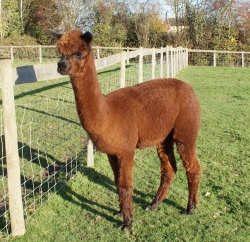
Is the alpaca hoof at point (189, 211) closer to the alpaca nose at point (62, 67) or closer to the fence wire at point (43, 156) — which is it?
the fence wire at point (43, 156)

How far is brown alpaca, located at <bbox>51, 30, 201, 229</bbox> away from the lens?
2.70 m

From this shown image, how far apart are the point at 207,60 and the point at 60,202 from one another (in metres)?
21.9

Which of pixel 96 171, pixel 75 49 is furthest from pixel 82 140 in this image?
pixel 75 49

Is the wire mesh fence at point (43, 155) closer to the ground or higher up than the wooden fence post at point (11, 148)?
closer to the ground

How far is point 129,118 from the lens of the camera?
10.7 feet

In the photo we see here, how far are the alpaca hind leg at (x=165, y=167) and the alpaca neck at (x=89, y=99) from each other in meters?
1.13

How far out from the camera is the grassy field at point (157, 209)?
130 inches

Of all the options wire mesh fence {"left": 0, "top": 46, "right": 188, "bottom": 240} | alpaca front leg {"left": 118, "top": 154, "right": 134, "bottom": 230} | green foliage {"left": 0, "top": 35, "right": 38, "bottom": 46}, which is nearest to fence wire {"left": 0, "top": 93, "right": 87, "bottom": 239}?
wire mesh fence {"left": 0, "top": 46, "right": 188, "bottom": 240}

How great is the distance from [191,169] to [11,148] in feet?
6.14

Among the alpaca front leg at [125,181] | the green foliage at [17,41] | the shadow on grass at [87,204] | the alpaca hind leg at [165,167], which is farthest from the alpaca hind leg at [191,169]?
the green foliage at [17,41]

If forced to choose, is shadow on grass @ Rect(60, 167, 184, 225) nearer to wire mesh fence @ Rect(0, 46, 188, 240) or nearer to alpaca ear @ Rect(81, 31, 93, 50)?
wire mesh fence @ Rect(0, 46, 188, 240)

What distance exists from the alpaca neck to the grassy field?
112cm

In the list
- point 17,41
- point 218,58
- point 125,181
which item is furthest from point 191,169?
point 17,41

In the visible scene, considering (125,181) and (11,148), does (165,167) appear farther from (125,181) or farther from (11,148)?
(11,148)
